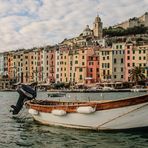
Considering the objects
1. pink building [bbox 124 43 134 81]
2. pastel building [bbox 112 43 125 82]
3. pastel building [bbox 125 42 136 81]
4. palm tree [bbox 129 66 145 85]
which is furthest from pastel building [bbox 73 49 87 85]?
palm tree [bbox 129 66 145 85]

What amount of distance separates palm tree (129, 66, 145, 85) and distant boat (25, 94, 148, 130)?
74.7 m

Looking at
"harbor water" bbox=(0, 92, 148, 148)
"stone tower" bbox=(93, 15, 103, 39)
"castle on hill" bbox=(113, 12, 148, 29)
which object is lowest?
"harbor water" bbox=(0, 92, 148, 148)

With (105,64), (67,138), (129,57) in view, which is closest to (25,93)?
(67,138)

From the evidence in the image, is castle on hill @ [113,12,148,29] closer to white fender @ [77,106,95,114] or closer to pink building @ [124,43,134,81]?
pink building @ [124,43,134,81]

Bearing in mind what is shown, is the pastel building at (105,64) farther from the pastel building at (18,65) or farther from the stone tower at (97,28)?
the stone tower at (97,28)

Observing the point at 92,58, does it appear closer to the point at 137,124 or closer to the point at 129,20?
the point at 129,20

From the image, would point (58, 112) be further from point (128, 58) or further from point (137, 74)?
point (128, 58)

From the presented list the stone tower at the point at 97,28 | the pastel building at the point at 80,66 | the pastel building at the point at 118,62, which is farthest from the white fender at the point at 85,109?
the stone tower at the point at 97,28

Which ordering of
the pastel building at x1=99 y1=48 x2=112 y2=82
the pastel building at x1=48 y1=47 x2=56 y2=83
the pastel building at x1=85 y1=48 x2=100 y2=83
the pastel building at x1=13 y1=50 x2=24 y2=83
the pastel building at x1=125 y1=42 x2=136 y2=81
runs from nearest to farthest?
Answer: the pastel building at x1=125 y1=42 x2=136 y2=81 → the pastel building at x1=99 y1=48 x2=112 y2=82 → the pastel building at x1=85 y1=48 x2=100 y2=83 → the pastel building at x1=48 y1=47 x2=56 y2=83 → the pastel building at x1=13 y1=50 x2=24 y2=83

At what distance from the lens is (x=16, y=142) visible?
18641 millimetres

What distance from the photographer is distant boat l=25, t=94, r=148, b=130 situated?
759 inches

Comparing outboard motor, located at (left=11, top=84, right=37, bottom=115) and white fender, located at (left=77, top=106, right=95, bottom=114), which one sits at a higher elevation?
outboard motor, located at (left=11, top=84, right=37, bottom=115)

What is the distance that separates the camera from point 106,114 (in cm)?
1995

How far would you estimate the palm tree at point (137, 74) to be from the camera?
95.2 m
